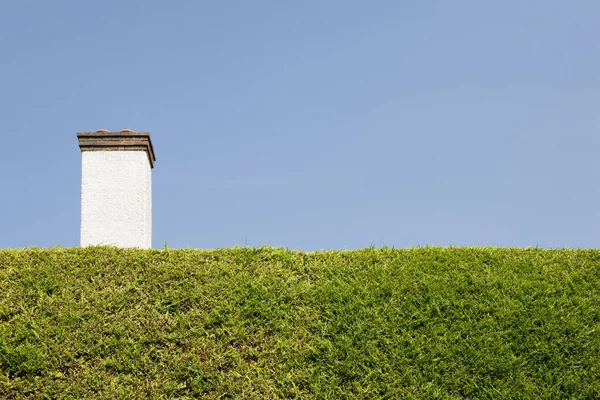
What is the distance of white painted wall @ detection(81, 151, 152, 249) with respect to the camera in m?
9.88

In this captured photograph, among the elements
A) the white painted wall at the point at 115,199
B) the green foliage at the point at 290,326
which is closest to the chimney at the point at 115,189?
the white painted wall at the point at 115,199

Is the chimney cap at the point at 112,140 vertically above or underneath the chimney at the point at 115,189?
above

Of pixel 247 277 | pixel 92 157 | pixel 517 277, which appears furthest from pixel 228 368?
pixel 92 157

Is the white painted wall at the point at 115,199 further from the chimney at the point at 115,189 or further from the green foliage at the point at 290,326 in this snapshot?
the green foliage at the point at 290,326

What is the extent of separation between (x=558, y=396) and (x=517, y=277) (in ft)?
4.60

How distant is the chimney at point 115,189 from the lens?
9.89 metres

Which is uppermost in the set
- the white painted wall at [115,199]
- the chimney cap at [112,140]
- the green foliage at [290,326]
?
the chimney cap at [112,140]

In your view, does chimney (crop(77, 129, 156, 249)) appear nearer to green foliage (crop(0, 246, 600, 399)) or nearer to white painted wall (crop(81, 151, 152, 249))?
white painted wall (crop(81, 151, 152, 249))

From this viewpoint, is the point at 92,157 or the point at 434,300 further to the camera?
the point at 92,157

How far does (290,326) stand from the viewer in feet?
23.0

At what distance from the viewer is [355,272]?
7414mm

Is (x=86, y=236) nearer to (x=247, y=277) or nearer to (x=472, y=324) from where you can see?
(x=247, y=277)

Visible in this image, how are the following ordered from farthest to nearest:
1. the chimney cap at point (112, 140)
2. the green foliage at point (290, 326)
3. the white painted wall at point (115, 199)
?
the chimney cap at point (112, 140) < the white painted wall at point (115, 199) < the green foliage at point (290, 326)

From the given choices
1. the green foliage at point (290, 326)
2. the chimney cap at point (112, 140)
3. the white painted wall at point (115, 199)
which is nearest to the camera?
the green foliage at point (290, 326)
